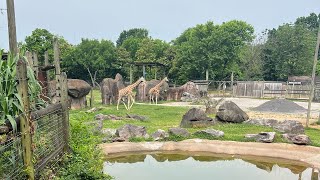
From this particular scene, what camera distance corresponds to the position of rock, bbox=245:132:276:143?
8.59 metres

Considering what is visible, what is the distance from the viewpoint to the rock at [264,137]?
859 cm

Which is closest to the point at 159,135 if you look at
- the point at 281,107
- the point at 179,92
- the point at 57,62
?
the point at 57,62

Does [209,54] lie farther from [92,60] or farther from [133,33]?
[133,33]

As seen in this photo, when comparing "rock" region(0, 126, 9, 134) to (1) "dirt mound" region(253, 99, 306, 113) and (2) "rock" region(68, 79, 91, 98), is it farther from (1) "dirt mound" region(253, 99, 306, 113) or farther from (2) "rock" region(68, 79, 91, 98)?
(1) "dirt mound" region(253, 99, 306, 113)

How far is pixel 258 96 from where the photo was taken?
23.9 meters

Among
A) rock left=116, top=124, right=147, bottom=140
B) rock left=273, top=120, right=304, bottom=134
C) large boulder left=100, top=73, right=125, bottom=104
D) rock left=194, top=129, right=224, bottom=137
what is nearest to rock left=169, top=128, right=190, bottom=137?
rock left=194, top=129, right=224, bottom=137

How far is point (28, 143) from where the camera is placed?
3.28 m

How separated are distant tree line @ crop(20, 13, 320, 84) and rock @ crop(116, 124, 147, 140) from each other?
744 inches

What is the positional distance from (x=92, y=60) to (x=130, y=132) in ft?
72.2

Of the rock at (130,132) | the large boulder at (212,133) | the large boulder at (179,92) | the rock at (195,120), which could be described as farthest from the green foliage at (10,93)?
the large boulder at (179,92)

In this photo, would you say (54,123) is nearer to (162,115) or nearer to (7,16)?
(7,16)

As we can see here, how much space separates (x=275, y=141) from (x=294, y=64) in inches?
866

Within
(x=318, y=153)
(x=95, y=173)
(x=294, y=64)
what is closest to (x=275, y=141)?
(x=318, y=153)

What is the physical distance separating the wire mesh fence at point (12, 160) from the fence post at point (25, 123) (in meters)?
0.05
